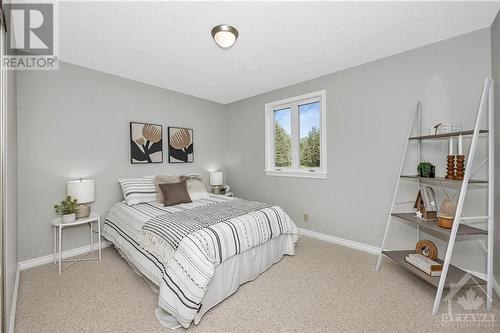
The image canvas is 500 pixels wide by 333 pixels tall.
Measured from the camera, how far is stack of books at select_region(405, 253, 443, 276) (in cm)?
187

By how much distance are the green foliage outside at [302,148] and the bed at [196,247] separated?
1.21m

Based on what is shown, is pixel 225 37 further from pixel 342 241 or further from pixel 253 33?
pixel 342 241

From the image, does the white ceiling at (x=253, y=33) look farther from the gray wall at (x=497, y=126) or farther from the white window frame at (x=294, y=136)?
the white window frame at (x=294, y=136)

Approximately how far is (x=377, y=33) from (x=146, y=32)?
2.31 meters

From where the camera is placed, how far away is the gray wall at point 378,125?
2.18 m

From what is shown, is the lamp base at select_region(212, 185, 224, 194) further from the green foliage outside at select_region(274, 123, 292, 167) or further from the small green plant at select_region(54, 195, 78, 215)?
the small green plant at select_region(54, 195, 78, 215)

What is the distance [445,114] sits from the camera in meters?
2.29

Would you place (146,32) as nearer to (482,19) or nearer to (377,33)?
(377,33)

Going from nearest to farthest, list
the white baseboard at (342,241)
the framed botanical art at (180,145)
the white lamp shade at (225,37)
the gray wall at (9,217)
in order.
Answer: the gray wall at (9,217), the white lamp shade at (225,37), the white baseboard at (342,241), the framed botanical art at (180,145)

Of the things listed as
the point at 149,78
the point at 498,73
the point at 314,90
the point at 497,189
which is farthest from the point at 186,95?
the point at 497,189

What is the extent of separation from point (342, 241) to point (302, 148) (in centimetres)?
154

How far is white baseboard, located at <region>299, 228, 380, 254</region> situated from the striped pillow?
2431 mm

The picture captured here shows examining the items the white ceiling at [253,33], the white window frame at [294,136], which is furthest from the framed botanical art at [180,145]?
the white window frame at [294,136]

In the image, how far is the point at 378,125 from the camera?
8.91 feet
